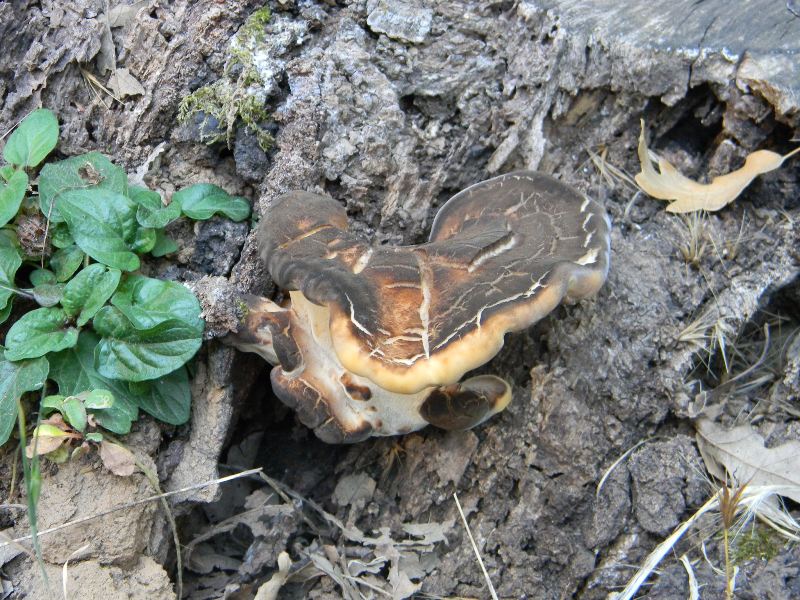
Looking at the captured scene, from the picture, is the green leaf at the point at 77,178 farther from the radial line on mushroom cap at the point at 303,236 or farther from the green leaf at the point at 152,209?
the radial line on mushroom cap at the point at 303,236

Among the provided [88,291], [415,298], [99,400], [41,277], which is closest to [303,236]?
[415,298]

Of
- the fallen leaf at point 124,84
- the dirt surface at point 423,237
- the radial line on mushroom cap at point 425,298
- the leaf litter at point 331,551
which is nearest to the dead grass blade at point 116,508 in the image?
the dirt surface at point 423,237

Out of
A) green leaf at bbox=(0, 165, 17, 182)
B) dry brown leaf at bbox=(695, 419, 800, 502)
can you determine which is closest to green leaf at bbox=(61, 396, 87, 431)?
green leaf at bbox=(0, 165, 17, 182)

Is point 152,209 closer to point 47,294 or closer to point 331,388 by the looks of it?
point 47,294

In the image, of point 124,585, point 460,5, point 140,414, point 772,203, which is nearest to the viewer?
point 124,585

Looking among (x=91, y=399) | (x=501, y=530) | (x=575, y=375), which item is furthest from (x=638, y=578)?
(x=91, y=399)

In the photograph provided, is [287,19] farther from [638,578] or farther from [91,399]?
[638,578]
